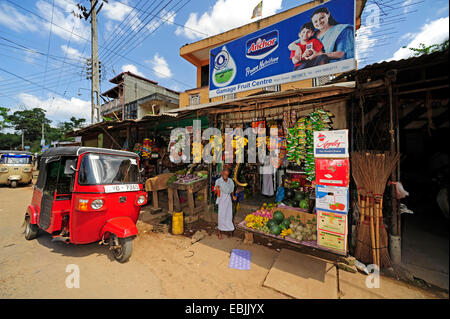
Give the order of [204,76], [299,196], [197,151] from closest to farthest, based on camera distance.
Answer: [299,196], [197,151], [204,76]

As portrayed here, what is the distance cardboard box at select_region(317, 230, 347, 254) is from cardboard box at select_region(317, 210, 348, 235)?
0.24ft

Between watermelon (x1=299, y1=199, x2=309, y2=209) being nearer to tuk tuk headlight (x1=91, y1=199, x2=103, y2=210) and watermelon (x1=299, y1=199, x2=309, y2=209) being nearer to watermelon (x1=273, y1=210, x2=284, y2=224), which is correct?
watermelon (x1=273, y1=210, x2=284, y2=224)

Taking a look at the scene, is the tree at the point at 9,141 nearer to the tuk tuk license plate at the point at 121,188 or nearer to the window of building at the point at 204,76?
the window of building at the point at 204,76

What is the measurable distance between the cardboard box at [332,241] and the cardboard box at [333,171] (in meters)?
0.97

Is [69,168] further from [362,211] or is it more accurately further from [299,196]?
[362,211]

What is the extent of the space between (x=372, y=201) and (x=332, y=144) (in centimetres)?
130

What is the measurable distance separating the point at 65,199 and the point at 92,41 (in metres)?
13.9

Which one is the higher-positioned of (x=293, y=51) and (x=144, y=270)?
(x=293, y=51)

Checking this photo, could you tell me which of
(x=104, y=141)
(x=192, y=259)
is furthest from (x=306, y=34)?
(x=104, y=141)

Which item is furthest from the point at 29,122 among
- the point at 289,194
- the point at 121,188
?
the point at 289,194

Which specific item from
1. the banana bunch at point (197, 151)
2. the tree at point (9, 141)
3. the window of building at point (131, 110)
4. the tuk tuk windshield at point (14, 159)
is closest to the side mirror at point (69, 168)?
the banana bunch at point (197, 151)

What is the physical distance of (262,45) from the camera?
5785 mm

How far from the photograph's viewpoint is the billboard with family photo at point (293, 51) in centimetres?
455
